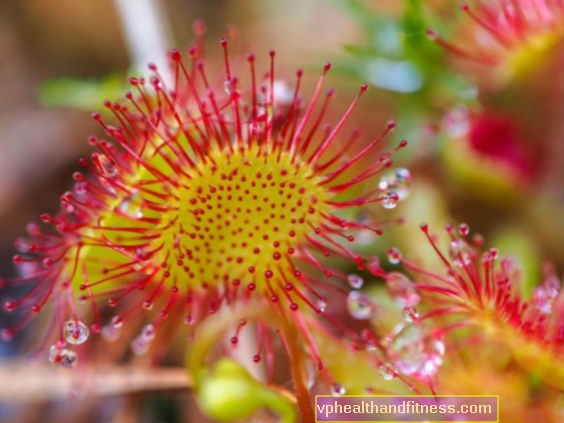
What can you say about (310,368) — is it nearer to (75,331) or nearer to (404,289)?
(404,289)

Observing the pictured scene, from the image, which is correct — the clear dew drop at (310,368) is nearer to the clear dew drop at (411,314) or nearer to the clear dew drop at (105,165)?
the clear dew drop at (411,314)

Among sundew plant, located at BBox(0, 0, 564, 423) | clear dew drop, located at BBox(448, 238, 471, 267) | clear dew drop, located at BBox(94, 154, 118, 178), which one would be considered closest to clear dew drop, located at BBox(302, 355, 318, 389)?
sundew plant, located at BBox(0, 0, 564, 423)

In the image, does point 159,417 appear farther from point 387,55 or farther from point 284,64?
point 284,64

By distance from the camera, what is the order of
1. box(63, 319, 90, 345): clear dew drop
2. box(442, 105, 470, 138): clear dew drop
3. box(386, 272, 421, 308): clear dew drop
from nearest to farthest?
box(63, 319, 90, 345): clear dew drop < box(386, 272, 421, 308): clear dew drop < box(442, 105, 470, 138): clear dew drop

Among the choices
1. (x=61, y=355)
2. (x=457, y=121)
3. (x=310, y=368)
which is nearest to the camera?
(x=61, y=355)

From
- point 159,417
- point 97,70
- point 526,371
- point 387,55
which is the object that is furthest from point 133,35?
point 526,371

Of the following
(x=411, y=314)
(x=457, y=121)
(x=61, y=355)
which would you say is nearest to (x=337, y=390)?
(x=411, y=314)

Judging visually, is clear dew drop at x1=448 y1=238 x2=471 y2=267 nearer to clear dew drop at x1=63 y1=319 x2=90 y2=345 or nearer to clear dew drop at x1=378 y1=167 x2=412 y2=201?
clear dew drop at x1=378 y1=167 x2=412 y2=201
